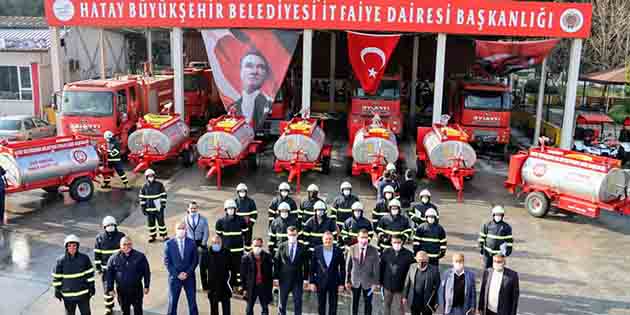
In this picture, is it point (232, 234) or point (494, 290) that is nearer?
point (494, 290)

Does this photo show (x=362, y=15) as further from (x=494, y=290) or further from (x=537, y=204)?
(x=494, y=290)

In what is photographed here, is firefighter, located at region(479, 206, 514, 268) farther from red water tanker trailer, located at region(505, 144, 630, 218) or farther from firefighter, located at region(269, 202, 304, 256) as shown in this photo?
red water tanker trailer, located at region(505, 144, 630, 218)

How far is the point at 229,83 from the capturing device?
63.2 feet

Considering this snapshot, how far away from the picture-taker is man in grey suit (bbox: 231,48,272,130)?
1906 centimetres

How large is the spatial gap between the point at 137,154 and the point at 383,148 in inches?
266

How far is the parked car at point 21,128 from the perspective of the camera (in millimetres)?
19422

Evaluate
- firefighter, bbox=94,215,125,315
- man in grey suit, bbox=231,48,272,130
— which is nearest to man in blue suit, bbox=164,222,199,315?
firefighter, bbox=94,215,125,315

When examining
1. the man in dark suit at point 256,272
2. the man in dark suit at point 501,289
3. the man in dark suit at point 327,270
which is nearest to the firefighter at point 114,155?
the man in dark suit at point 256,272

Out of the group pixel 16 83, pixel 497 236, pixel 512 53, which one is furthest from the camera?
pixel 16 83

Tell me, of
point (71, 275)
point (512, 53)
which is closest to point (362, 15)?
point (512, 53)

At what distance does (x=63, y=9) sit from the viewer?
1942cm

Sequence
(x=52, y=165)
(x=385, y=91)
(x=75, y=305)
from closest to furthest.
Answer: (x=75, y=305), (x=52, y=165), (x=385, y=91)

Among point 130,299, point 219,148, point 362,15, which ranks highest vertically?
point 362,15

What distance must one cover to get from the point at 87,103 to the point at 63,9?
4379 mm
